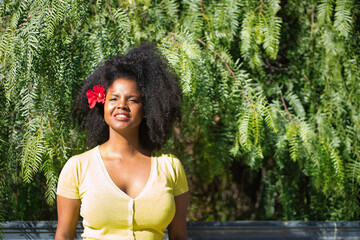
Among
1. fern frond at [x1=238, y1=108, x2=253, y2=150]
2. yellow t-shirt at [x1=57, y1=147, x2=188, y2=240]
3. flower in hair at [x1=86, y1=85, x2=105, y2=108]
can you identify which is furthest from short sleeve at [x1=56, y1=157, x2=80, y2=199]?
fern frond at [x1=238, y1=108, x2=253, y2=150]

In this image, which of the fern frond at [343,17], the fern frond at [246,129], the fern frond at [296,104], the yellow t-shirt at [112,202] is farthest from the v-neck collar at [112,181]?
the fern frond at [343,17]

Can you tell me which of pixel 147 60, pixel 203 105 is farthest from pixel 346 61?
pixel 147 60

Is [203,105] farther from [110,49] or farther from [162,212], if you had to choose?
[162,212]

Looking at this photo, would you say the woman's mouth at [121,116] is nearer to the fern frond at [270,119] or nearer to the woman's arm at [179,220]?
the woman's arm at [179,220]

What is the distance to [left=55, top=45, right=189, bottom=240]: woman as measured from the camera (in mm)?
1549

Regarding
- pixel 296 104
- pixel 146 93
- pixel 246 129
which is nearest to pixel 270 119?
pixel 246 129

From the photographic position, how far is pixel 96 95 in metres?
1.66

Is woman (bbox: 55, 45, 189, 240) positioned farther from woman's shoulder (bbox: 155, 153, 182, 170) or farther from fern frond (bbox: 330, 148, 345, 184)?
fern frond (bbox: 330, 148, 345, 184)

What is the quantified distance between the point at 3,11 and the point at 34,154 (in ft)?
2.15

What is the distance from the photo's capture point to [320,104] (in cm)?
261

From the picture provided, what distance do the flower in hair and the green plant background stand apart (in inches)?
12.3

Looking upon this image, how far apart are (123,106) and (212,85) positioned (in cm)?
60

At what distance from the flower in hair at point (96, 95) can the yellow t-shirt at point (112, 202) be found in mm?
193

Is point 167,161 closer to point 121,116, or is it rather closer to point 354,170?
point 121,116
